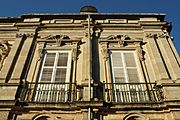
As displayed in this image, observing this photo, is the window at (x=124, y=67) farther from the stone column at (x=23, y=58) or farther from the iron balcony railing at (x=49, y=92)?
the stone column at (x=23, y=58)

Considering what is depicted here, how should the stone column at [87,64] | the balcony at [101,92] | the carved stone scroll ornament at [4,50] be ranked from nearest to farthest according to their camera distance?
the stone column at [87,64] → the balcony at [101,92] → the carved stone scroll ornament at [4,50]

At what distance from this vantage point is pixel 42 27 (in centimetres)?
1394

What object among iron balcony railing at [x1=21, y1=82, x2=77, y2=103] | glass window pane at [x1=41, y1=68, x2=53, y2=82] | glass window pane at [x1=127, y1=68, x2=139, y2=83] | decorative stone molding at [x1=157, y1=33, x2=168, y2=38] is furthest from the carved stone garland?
iron balcony railing at [x1=21, y1=82, x2=77, y2=103]

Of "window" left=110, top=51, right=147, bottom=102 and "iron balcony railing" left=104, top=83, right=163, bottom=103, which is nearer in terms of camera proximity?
"iron balcony railing" left=104, top=83, right=163, bottom=103

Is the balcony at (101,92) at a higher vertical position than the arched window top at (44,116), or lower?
higher

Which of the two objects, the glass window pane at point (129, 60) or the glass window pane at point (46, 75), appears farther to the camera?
the glass window pane at point (129, 60)

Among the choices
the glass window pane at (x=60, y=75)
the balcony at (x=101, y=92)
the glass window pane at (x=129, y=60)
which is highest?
the glass window pane at (x=129, y=60)

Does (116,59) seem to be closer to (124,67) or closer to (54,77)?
(124,67)

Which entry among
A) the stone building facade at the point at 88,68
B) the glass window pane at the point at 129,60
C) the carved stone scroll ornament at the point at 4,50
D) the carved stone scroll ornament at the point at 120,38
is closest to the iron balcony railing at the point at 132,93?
the stone building facade at the point at 88,68

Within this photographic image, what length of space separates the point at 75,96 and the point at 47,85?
4.40 feet

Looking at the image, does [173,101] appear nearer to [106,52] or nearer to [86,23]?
[106,52]

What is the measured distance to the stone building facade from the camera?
9.50m

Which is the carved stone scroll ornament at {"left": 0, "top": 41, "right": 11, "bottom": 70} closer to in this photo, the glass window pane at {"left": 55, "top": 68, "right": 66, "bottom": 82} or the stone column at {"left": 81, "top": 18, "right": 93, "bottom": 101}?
the glass window pane at {"left": 55, "top": 68, "right": 66, "bottom": 82}

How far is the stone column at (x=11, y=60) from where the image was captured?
10.9 m
